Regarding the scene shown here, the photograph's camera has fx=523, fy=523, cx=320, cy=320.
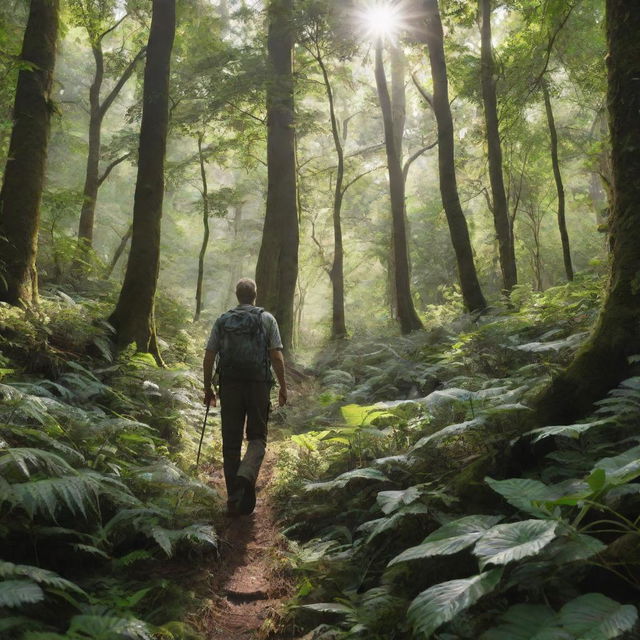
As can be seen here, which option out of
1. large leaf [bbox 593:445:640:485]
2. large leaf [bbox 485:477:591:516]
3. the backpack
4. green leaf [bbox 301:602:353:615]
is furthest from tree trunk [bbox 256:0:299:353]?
large leaf [bbox 593:445:640:485]

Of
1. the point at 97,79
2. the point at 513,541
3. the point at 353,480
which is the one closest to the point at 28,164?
the point at 353,480

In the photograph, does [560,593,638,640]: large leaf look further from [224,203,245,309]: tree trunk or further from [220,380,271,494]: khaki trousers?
[224,203,245,309]: tree trunk

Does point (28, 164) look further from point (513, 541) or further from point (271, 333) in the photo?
point (513, 541)

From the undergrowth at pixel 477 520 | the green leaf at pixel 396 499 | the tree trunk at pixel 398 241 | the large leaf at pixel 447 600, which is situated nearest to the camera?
the large leaf at pixel 447 600

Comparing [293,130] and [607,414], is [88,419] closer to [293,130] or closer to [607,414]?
[607,414]

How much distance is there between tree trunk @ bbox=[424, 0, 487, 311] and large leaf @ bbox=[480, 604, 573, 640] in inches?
376

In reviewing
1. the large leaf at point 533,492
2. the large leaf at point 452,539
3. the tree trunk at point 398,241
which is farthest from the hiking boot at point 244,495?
the tree trunk at point 398,241

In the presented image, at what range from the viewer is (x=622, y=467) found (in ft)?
8.39

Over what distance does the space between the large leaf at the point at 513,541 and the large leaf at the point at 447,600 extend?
9 centimetres

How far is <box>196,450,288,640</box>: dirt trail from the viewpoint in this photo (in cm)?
340

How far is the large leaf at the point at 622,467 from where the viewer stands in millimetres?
2285

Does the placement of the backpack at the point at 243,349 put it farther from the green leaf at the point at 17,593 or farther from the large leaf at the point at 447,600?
the large leaf at the point at 447,600

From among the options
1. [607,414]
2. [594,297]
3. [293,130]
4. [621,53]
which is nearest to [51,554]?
[607,414]

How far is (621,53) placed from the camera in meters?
Answer: 4.09
